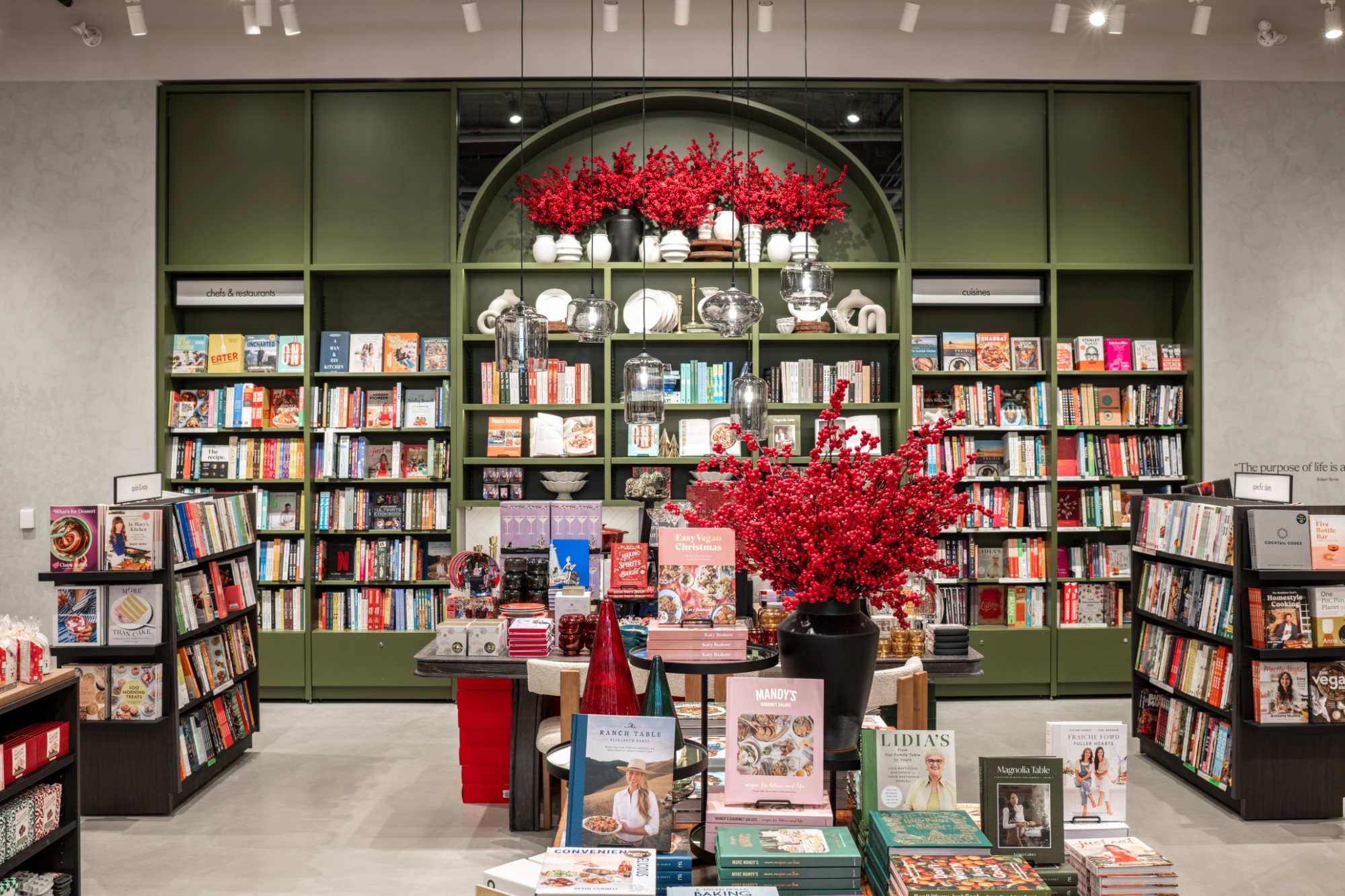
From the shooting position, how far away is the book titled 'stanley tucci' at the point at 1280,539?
397 centimetres

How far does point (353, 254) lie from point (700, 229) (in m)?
2.12

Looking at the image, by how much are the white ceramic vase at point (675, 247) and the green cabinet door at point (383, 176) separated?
131 centimetres

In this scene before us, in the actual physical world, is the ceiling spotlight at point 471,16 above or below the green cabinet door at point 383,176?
above

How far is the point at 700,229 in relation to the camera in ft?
20.3

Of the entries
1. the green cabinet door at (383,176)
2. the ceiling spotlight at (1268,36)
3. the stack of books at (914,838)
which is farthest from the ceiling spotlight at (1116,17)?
the stack of books at (914,838)

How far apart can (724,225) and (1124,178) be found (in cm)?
247

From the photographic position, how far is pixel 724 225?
6191mm

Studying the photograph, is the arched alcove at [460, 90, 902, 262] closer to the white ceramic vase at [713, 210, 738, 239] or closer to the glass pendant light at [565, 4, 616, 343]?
the white ceramic vase at [713, 210, 738, 239]

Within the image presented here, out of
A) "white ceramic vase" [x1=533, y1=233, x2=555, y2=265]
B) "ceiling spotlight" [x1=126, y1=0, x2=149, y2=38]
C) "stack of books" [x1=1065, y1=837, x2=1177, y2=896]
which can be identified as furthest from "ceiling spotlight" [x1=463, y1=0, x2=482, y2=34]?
"stack of books" [x1=1065, y1=837, x2=1177, y2=896]

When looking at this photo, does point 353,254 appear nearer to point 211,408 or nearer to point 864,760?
point 211,408

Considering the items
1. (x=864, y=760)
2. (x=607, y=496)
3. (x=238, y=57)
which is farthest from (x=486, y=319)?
(x=864, y=760)

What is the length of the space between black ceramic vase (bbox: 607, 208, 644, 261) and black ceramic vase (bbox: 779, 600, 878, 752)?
14.5 feet

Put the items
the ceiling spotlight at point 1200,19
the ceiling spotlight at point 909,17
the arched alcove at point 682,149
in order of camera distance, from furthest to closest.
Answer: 1. the arched alcove at point 682,149
2. the ceiling spotlight at point 909,17
3. the ceiling spotlight at point 1200,19

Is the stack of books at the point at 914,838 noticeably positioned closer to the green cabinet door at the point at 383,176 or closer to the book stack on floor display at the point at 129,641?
the book stack on floor display at the point at 129,641
